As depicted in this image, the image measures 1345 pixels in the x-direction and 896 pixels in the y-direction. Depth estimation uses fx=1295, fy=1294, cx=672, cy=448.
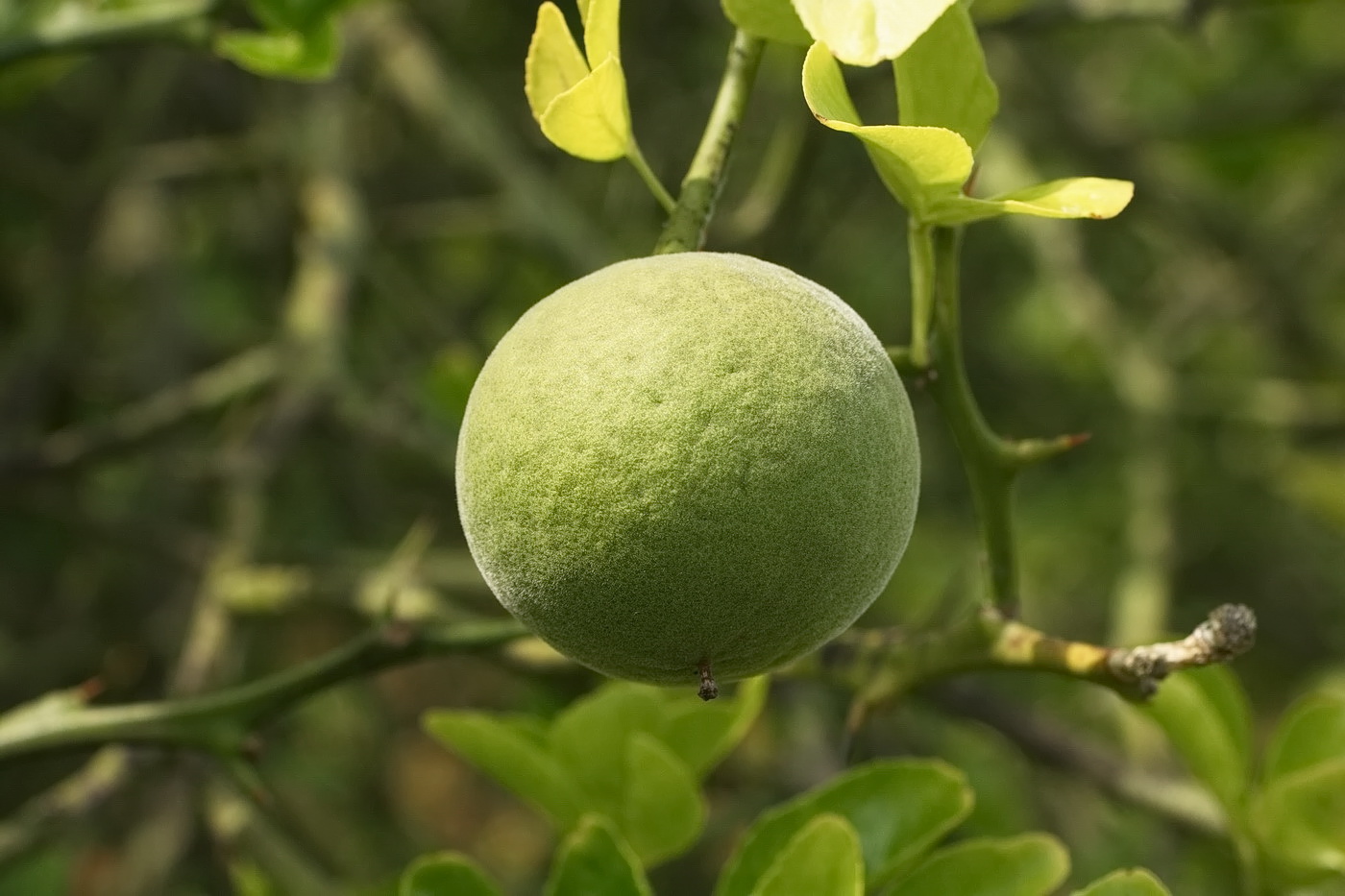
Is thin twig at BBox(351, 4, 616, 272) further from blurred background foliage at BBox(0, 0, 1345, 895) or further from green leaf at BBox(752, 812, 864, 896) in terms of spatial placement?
green leaf at BBox(752, 812, 864, 896)

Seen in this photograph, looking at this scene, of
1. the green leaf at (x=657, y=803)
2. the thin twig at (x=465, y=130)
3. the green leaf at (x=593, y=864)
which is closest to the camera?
the green leaf at (x=593, y=864)

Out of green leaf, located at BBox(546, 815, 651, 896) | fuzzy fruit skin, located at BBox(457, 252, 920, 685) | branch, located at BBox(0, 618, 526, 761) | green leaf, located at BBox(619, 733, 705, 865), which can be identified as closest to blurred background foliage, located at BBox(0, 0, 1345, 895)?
branch, located at BBox(0, 618, 526, 761)

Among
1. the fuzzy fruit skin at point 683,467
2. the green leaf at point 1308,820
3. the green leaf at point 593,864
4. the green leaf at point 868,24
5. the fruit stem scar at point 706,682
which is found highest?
the green leaf at point 868,24

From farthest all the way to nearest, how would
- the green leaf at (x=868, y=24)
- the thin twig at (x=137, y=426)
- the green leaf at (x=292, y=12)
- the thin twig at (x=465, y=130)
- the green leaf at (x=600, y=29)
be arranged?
1. the thin twig at (x=465, y=130)
2. the thin twig at (x=137, y=426)
3. the green leaf at (x=292, y=12)
4. the green leaf at (x=600, y=29)
5. the green leaf at (x=868, y=24)

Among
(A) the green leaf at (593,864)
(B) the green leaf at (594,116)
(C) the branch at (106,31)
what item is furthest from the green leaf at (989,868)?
(C) the branch at (106,31)

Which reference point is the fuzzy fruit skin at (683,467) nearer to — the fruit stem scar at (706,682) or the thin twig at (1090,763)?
the fruit stem scar at (706,682)

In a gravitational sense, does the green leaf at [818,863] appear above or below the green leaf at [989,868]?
above

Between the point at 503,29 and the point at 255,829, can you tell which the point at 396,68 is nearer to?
the point at 503,29
